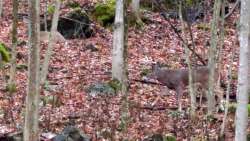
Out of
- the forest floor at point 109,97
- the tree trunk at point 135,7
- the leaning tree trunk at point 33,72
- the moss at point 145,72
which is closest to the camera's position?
the leaning tree trunk at point 33,72

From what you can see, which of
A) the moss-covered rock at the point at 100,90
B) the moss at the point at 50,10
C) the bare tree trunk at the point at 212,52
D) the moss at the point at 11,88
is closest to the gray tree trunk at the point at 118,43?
the moss-covered rock at the point at 100,90

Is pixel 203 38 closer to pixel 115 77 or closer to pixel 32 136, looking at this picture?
pixel 115 77

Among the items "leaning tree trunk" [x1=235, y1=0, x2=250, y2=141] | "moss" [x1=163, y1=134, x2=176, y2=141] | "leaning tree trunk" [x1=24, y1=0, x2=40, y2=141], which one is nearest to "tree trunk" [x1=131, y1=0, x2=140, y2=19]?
"moss" [x1=163, y1=134, x2=176, y2=141]

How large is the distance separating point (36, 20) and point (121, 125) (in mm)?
4141

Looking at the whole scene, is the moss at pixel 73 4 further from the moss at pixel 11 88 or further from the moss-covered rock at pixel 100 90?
the moss at pixel 11 88

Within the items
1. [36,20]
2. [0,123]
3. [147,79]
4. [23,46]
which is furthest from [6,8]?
[36,20]

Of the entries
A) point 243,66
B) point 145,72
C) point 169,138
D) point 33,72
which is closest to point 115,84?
point 145,72

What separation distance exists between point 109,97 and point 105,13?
10.00 metres

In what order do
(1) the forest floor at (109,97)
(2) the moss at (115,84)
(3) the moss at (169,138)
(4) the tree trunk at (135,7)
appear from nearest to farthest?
(3) the moss at (169,138), (1) the forest floor at (109,97), (2) the moss at (115,84), (4) the tree trunk at (135,7)

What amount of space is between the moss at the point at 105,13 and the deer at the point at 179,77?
298 inches

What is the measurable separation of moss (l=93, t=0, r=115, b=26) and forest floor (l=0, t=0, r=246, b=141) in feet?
2.29

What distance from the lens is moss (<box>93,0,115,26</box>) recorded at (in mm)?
23375

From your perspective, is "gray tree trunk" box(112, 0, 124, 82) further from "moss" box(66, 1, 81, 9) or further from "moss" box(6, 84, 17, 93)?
"moss" box(66, 1, 81, 9)

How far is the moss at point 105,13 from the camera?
76.7ft
